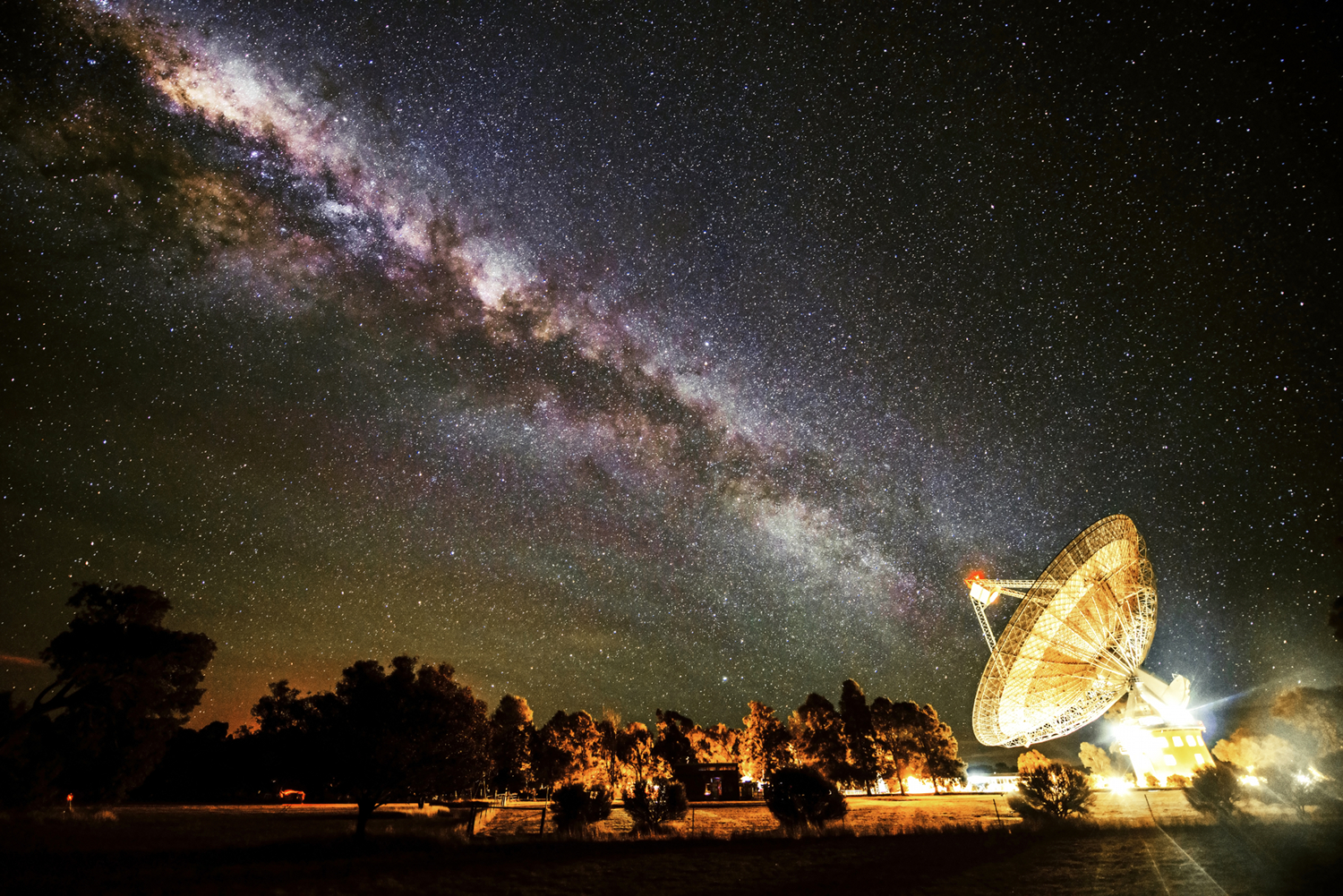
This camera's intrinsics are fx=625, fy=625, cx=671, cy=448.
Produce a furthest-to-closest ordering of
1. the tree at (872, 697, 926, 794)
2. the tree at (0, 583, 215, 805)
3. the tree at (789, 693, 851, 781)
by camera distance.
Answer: the tree at (872, 697, 926, 794), the tree at (789, 693, 851, 781), the tree at (0, 583, 215, 805)

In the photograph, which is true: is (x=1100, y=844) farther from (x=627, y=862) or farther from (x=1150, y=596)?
(x=1150, y=596)

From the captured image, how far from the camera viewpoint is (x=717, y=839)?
67.5 ft

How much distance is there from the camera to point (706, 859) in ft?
57.2

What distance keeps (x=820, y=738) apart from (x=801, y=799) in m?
39.0

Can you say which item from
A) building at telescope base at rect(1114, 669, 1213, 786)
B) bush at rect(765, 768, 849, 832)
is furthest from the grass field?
building at telescope base at rect(1114, 669, 1213, 786)

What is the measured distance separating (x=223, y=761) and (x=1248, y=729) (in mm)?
114835

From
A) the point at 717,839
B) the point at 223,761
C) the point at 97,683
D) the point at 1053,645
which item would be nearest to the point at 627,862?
the point at 717,839

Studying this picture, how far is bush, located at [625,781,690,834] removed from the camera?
2241 cm

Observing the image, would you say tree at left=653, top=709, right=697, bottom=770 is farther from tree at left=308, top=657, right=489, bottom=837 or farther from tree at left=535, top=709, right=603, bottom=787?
tree at left=308, top=657, right=489, bottom=837

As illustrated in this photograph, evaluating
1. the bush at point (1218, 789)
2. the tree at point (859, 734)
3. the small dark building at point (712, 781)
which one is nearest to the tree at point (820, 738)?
the tree at point (859, 734)

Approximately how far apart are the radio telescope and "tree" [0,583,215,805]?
1771 inches

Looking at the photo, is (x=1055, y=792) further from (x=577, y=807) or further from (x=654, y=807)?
(x=577, y=807)

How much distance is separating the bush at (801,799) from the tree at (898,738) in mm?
40243

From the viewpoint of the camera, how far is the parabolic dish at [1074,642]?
1292 inches
